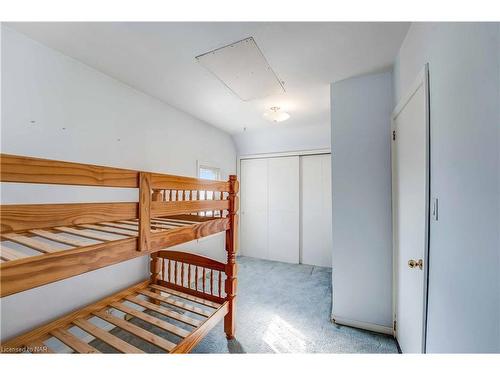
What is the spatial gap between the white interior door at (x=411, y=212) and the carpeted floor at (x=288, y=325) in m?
0.36

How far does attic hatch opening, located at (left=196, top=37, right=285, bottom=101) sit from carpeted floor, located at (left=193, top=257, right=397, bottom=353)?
7.37ft

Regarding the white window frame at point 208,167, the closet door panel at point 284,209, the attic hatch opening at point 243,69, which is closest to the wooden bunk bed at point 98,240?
the attic hatch opening at point 243,69

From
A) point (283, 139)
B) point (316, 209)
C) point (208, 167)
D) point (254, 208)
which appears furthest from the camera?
point (254, 208)

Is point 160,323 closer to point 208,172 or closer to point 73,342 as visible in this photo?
point 73,342

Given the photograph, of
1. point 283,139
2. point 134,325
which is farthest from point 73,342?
point 283,139

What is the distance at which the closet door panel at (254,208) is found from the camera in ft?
13.0

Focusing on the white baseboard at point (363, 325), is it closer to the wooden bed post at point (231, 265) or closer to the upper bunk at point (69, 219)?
the wooden bed post at point (231, 265)

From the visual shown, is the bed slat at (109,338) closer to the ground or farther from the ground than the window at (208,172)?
closer to the ground

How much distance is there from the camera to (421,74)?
115cm

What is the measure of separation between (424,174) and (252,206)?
10.2ft

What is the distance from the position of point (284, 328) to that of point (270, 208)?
7.24 ft

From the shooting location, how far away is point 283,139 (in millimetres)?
3715

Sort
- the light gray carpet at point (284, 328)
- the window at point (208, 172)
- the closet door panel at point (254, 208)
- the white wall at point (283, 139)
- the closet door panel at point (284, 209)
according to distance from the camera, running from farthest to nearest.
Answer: the closet door panel at point (254, 208), the closet door panel at point (284, 209), the white wall at point (283, 139), the window at point (208, 172), the light gray carpet at point (284, 328)
